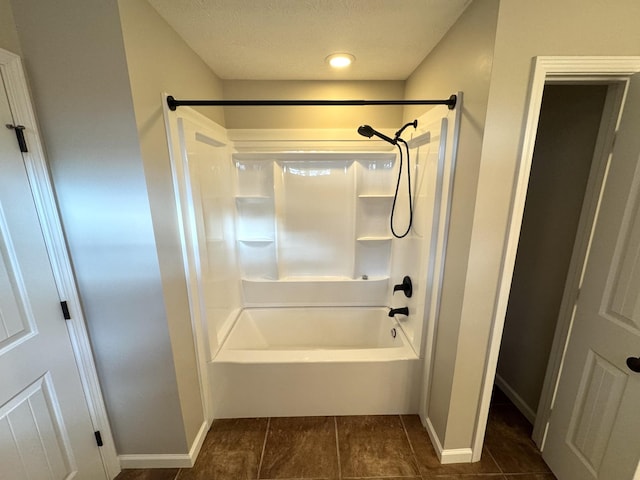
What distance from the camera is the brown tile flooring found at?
1.45m

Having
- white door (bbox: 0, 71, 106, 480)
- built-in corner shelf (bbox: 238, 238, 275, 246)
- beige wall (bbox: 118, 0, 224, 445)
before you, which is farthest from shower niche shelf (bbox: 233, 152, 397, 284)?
white door (bbox: 0, 71, 106, 480)

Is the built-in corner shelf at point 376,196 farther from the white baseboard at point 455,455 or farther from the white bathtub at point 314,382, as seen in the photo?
the white baseboard at point 455,455

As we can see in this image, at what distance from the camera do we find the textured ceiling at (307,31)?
1.21m

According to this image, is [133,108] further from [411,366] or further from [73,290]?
[411,366]

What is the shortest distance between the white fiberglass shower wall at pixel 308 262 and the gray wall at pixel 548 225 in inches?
28.6

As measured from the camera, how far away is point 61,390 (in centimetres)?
118

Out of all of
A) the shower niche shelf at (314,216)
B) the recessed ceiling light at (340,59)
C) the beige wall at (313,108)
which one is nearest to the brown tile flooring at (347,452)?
the shower niche shelf at (314,216)

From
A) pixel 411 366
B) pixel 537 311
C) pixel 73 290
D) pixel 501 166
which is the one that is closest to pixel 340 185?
pixel 501 166

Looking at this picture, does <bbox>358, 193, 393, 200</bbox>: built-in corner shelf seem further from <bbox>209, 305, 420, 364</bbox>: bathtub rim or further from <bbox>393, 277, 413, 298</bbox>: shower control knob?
<bbox>209, 305, 420, 364</bbox>: bathtub rim

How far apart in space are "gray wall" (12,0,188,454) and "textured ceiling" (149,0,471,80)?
415mm

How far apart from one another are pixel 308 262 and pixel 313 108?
1.42 metres

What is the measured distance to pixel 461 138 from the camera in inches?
50.5

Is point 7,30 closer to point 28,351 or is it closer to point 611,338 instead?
point 28,351

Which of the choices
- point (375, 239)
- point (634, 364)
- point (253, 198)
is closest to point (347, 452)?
point (634, 364)
